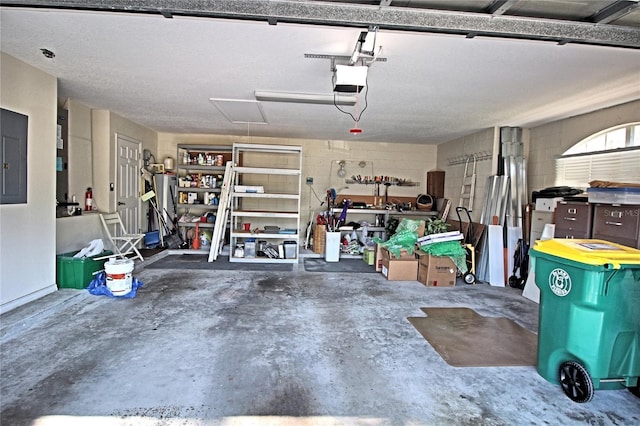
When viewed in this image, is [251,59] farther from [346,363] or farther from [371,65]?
[346,363]

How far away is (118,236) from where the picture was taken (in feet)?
17.9

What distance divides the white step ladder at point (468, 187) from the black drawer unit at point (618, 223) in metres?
2.54

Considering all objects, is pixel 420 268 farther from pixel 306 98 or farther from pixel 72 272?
pixel 72 272

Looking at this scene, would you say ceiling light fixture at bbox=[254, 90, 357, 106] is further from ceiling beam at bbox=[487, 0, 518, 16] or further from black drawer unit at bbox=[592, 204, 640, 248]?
black drawer unit at bbox=[592, 204, 640, 248]

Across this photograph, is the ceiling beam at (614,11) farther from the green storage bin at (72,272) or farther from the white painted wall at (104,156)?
the white painted wall at (104,156)

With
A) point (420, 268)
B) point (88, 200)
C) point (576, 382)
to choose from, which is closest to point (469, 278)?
point (420, 268)

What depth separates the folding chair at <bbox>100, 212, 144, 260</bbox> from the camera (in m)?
5.19

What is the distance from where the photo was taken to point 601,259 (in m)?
2.09

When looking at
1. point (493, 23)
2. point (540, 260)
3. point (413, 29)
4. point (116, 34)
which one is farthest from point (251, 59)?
point (540, 260)

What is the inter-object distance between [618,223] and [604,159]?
3.95 ft

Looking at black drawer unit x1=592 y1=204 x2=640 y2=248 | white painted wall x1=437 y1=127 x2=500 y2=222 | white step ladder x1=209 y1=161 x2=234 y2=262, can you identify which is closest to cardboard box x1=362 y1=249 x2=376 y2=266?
white painted wall x1=437 y1=127 x2=500 y2=222

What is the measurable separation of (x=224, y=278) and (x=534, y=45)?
4632 millimetres

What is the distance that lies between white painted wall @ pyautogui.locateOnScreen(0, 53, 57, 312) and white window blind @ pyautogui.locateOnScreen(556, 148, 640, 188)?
6.63 m

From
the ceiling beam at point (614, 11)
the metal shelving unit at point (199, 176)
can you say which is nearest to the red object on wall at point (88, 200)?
the metal shelving unit at point (199, 176)
